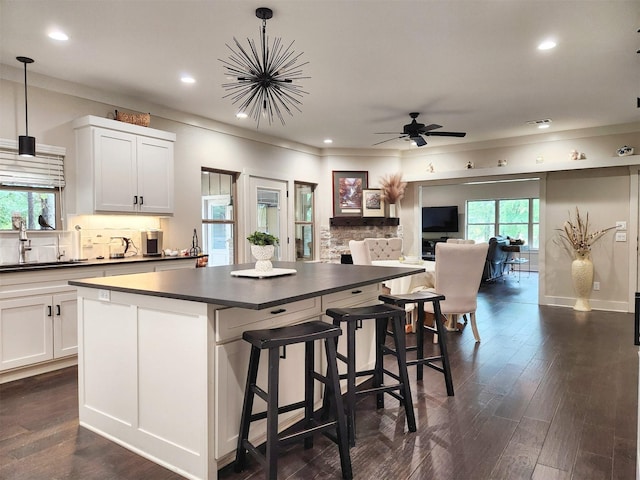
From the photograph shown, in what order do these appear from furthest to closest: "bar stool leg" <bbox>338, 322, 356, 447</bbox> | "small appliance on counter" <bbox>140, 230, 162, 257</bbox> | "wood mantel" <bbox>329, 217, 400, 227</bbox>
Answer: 1. "wood mantel" <bbox>329, 217, 400, 227</bbox>
2. "small appliance on counter" <bbox>140, 230, 162, 257</bbox>
3. "bar stool leg" <bbox>338, 322, 356, 447</bbox>

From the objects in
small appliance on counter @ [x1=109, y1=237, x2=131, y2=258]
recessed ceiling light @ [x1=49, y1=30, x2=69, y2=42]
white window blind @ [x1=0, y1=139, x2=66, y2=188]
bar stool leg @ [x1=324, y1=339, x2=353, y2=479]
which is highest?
recessed ceiling light @ [x1=49, y1=30, x2=69, y2=42]

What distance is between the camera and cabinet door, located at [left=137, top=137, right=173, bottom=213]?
4.29 metres

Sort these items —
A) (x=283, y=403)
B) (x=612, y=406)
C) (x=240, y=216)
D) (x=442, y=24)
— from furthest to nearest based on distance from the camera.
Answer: (x=240, y=216) < (x=442, y=24) < (x=612, y=406) < (x=283, y=403)

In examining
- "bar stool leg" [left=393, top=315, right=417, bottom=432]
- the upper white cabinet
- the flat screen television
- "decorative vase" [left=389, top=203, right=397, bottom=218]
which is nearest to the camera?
"bar stool leg" [left=393, top=315, right=417, bottom=432]

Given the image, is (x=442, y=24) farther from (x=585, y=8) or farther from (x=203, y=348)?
(x=203, y=348)

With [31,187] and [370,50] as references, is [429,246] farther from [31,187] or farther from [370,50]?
[31,187]

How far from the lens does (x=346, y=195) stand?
7.31 metres

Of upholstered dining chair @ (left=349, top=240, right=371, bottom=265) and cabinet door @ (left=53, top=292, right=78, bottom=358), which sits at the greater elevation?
upholstered dining chair @ (left=349, top=240, right=371, bottom=265)

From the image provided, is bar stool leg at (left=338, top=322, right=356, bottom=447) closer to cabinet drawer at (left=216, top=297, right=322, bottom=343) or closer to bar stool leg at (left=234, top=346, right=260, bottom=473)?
cabinet drawer at (left=216, top=297, right=322, bottom=343)

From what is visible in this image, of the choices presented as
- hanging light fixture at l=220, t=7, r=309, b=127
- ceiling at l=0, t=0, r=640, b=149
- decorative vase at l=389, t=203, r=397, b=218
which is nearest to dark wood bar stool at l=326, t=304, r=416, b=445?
hanging light fixture at l=220, t=7, r=309, b=127

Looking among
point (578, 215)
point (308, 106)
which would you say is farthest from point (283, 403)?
point (578, 215)

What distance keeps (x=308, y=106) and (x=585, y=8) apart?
2.86 metres

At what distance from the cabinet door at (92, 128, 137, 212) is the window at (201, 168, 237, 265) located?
125cm

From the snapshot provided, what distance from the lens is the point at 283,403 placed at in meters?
2.26
